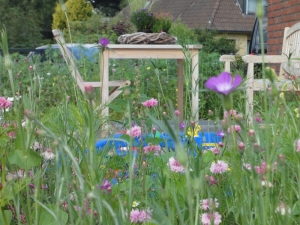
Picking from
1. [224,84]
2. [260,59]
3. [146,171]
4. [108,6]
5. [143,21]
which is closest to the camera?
[224,84]

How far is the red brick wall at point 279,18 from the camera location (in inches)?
279

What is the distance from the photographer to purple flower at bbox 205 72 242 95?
0.88 m

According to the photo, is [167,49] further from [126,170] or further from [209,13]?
[209,13]

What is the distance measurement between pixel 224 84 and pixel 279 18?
22.9 ft

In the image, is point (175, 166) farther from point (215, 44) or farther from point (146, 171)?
point (215, 44)

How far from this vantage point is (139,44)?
4.78m

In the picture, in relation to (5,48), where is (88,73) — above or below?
below

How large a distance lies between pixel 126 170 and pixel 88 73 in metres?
4.93

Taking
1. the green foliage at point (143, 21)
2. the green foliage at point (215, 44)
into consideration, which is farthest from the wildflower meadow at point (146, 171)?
the green foliage at point (215, 44)

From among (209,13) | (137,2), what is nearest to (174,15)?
(209,13)

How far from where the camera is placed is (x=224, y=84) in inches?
35.7

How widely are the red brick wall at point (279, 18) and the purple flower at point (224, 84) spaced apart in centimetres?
630

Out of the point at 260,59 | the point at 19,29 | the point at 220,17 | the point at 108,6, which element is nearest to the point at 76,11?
the point at 19,29

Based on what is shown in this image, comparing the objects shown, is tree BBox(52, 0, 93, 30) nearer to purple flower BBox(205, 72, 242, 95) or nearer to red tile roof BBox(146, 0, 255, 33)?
red tile roof BBox(146, 0, 255, 33)
